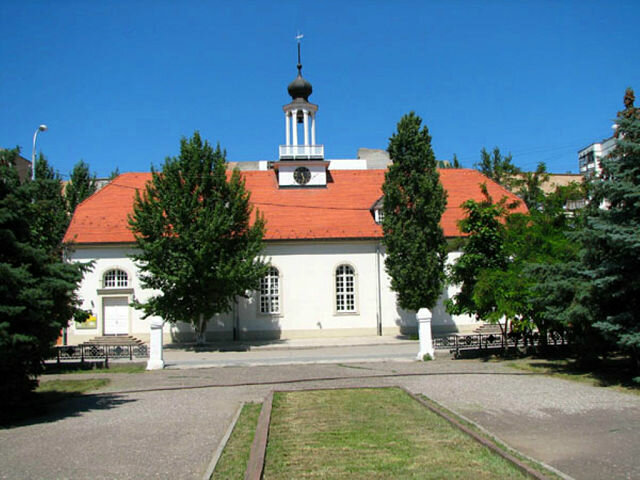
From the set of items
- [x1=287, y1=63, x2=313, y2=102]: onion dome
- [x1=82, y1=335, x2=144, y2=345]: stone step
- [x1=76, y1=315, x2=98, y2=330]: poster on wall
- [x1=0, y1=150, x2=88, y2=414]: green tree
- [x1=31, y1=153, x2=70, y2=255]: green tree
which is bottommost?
[x1=82, y1=335, x2=144, y2=345]: stone step

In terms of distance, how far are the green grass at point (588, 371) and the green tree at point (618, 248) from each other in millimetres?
986

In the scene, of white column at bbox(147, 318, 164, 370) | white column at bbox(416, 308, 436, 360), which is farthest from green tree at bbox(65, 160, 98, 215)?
white column at bbox(416, 308, 436, 360)

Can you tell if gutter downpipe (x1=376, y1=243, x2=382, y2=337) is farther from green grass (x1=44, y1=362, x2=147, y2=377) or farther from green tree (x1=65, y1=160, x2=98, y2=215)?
green tree (x1=65, y1=160, x2=98, y2=215)

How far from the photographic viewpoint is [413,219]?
27781 millimetres

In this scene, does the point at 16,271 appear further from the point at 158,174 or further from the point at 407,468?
the point at 158,174

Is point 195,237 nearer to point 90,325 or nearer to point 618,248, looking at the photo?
point 90,325

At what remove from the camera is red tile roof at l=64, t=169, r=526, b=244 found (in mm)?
30734

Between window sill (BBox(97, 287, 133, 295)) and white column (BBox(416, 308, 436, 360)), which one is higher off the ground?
window sill (BBox(97, 287, 133, 295))

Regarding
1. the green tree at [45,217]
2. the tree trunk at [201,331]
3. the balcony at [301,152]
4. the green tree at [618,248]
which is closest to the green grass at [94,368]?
the green tree at [45,217]

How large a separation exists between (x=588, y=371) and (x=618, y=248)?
510cm

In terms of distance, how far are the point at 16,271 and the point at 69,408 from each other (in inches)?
155

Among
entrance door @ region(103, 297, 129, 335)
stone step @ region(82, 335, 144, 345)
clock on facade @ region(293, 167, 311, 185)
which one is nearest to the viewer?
stone step @ region(82, 335, 144, 345)

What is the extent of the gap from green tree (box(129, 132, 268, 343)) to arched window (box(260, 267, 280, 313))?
3.64 m

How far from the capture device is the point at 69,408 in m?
12.6
